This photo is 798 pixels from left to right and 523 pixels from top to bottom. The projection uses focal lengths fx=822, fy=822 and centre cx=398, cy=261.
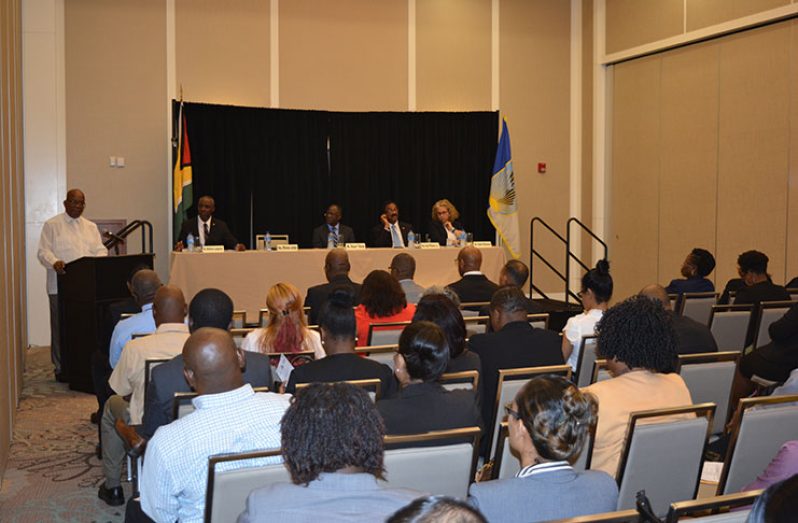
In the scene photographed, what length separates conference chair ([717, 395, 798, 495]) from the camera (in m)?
2.69

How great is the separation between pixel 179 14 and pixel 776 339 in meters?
7.70

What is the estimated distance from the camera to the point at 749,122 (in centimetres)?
945

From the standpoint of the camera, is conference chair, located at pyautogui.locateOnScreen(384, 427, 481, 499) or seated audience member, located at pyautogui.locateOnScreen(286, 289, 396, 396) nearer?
conference chair, located at pyautogui.locateOnScreen(384, 427, 481, 499)

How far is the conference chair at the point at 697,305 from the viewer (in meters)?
5.93

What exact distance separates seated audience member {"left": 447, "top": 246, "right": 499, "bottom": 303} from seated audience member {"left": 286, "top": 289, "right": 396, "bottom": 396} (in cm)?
275

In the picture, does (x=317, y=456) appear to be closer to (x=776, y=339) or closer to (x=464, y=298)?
(x=776, y=339)

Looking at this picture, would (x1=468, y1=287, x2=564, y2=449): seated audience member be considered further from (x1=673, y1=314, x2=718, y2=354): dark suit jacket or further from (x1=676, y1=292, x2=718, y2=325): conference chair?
(x1=676, y1=292, x2=718, y2=325): conference chair

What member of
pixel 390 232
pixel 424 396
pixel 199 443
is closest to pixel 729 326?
pixel 424 396

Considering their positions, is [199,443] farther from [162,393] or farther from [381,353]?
[381,353]

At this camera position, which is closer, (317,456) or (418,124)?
(317,456)

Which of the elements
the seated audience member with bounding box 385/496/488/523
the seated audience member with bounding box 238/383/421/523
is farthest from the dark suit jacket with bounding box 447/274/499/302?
the seated audience member with bounding box 385/496/488/523

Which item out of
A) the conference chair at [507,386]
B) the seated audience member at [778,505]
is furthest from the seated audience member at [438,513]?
the conference chair at [507,386]

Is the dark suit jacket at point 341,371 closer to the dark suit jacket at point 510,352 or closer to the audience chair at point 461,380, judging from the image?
the audience chair at point 461,380

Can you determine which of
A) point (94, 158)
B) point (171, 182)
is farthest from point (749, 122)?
point (94, 158)
